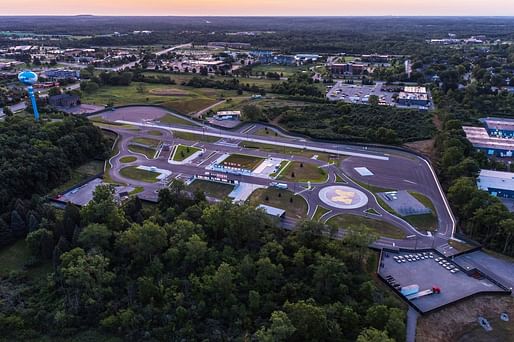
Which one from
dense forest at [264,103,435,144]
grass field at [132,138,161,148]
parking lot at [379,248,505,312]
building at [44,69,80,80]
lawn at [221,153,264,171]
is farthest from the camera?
building at [44,69,80,80]

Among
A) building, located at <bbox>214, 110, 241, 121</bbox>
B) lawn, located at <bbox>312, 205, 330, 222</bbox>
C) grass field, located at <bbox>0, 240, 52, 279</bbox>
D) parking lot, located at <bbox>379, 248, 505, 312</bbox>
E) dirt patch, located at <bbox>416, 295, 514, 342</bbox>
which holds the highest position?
building, located at <bbox>214, 110, 241, 121</bbox>

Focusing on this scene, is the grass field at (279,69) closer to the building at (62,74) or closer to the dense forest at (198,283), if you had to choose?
the building at (62,74)

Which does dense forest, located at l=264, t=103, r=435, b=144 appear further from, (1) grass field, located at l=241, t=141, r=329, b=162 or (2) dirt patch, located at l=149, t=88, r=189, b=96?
(2) dirt patch, located at l=149, t=88, r=189, b=96

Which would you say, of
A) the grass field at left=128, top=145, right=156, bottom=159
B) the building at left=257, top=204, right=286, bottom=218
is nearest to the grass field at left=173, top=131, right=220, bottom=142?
the grass field at left=128, top=145, right=156, bottom=159

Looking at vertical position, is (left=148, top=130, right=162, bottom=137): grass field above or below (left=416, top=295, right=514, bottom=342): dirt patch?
above

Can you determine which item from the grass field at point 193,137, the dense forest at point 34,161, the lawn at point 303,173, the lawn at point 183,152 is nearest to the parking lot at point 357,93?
the grass field at point 193,137

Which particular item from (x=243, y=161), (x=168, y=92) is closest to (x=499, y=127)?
(x=243, y=161)

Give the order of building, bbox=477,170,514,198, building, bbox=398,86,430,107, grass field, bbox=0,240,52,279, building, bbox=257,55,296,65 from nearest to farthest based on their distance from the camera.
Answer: grass field, bbox=0,240,52,279, building, bbox=477,170,514,198, building, bbox=398,86,430,107, building, bbox=257,55,296,65
